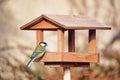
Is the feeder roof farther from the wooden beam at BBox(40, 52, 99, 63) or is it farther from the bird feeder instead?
the wooden beam at BBox(40, 52, 99, 63)

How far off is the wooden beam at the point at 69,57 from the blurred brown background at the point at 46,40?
5.72 meters

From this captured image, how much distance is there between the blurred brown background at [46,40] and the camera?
17.2 metres

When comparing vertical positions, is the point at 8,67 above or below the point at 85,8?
below

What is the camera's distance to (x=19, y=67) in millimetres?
17359

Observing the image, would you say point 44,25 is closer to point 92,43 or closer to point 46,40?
point 92,43

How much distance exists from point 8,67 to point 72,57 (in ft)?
20.6

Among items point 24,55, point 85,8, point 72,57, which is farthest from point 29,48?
point 72,57

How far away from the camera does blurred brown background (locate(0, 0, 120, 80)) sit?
1725 cm

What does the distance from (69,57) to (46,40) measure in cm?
613

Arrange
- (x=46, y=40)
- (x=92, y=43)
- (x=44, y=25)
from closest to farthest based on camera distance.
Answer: (x=44, y=25), (x=92, y=43), (x=46, y=40)

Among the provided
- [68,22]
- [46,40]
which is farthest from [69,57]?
[46,40]

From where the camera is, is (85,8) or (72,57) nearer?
(72,57)

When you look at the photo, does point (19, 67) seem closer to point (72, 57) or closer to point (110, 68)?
point (110, 68)

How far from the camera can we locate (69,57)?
445 inches
